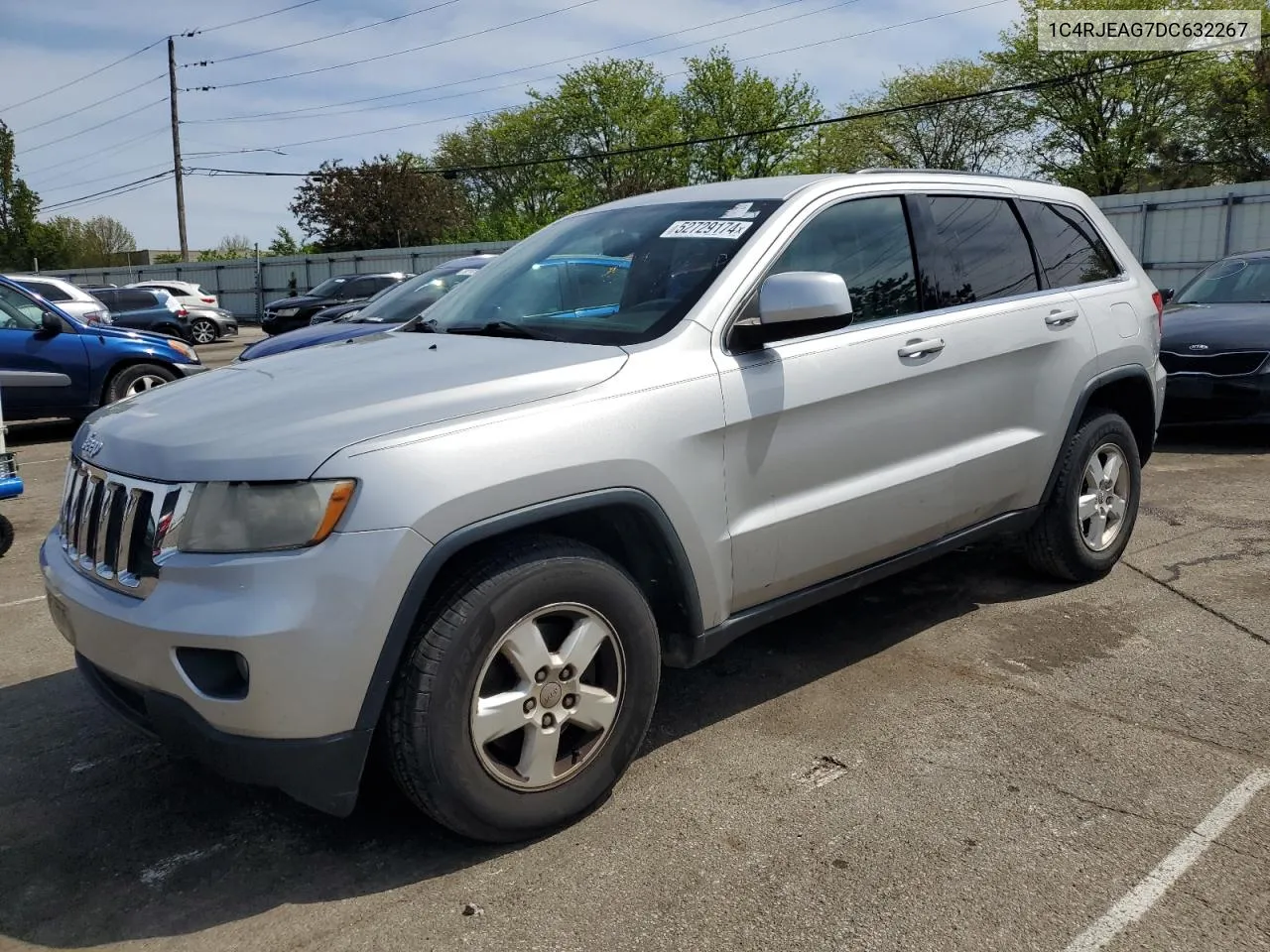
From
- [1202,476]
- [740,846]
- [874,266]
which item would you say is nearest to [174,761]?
[740,846]

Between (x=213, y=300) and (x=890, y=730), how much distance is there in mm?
29040

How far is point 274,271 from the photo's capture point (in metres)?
41.6

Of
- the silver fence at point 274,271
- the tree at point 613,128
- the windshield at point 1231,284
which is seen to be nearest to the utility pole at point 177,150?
the silver fence at point 274,271

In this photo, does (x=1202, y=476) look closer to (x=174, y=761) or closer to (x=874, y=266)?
(x=874, y=266)

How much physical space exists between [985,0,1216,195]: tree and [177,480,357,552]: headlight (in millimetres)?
48086

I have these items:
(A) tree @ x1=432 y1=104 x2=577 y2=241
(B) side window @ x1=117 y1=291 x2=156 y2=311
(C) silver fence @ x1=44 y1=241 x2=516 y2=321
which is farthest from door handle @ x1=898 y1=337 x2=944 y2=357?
(A) tree @ x1=432 y1=104 x2=577 y2=241

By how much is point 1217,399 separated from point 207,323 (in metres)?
25.6

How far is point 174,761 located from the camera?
3566 millimetres

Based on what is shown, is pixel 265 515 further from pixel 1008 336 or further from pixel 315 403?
pixel 1008 336

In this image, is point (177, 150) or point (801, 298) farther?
point (177, 150)

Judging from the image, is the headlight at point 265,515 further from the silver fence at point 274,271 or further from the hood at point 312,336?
the silver fence at point 274,271

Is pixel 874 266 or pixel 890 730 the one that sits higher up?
pixel 874 266

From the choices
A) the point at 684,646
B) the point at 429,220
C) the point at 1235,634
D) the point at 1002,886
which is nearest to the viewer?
the point at 1002,886

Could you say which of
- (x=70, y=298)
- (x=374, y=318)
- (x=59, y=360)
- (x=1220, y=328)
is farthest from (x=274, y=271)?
(x=1220, y=328)
